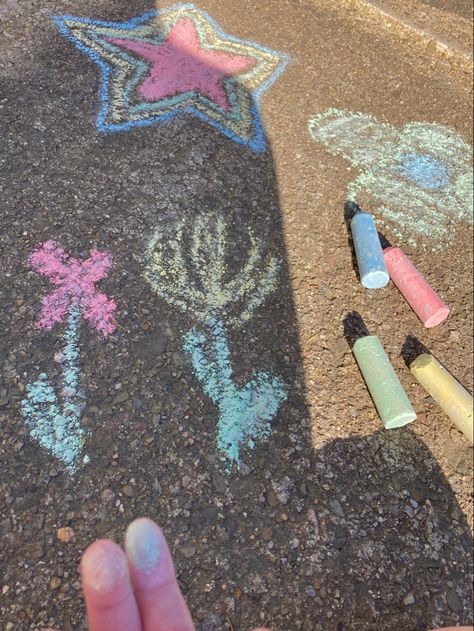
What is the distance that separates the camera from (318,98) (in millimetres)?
3865

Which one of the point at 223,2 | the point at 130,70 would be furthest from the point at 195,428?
the point at 223,2

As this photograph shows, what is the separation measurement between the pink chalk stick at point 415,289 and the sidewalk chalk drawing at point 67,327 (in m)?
1.49

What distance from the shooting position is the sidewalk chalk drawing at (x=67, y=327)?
211 cm

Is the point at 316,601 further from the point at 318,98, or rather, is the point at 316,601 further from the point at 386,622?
the point at 318,98

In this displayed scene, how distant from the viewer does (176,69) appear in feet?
12.0

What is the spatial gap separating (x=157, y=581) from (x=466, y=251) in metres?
2.81

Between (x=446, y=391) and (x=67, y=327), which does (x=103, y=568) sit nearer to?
(x=67, y=327)

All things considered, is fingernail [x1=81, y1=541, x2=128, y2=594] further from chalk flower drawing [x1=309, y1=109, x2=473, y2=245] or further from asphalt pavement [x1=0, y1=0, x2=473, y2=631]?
chalk flower drawing [x1=309, y1=109, x2=473, y2=245]

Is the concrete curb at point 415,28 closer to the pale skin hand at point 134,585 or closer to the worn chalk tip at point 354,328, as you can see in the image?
the worn chalk tip at point 354,328

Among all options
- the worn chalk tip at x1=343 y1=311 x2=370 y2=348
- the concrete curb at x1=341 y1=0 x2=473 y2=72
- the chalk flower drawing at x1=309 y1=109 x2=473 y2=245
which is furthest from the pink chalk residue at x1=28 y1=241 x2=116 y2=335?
the concrete curb at x1=341 y1=0 x2=473 y2=72

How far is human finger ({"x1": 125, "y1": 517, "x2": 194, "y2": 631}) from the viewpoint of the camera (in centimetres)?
116

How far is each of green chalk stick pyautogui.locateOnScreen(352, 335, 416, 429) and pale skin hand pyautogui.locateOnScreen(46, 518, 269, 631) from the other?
55.4 inches

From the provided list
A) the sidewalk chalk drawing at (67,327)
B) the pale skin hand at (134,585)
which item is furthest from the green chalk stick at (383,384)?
the pale skin hand at (134,585)

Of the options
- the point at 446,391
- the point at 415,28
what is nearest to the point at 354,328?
the point at 446,391
